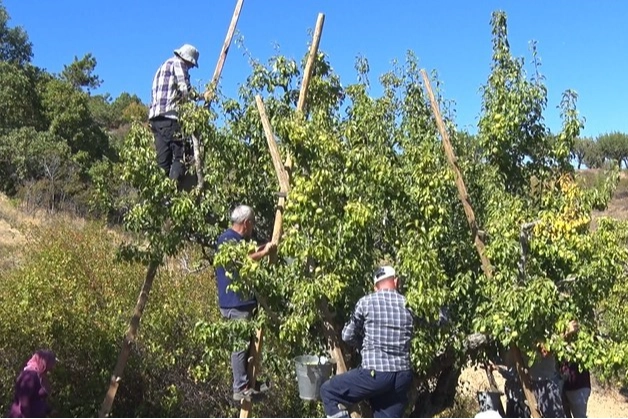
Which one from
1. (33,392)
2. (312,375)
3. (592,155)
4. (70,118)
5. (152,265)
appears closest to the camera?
(312,375)

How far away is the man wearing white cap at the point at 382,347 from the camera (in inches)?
191

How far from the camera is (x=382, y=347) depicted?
487cm

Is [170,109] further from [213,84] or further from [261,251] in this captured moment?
[261,251]

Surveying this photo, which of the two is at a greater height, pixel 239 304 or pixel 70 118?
pixel 70 118

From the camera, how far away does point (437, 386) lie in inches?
262

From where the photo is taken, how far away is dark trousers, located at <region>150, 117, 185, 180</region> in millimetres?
6141

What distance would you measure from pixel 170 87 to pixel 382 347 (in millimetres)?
2849

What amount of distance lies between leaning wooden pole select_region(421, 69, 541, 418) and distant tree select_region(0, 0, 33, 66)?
86.5 ft

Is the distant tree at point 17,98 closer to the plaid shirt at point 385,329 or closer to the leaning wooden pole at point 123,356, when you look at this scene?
the leaning wooden pole at point 123,356

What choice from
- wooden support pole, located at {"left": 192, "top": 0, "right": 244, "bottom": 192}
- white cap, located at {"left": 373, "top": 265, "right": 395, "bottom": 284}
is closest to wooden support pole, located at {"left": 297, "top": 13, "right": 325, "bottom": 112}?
wooden support pole, located at {"left": 192, "top": 0, "right": 244, "bottom": 192}

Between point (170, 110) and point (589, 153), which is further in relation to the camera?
point (589, 153)

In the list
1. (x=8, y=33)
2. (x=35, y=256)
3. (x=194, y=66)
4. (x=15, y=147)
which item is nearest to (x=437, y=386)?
(x=194, y=66)

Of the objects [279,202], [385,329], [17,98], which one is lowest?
[385,329]

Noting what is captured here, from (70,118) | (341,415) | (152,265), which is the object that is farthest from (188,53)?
(70,118)
